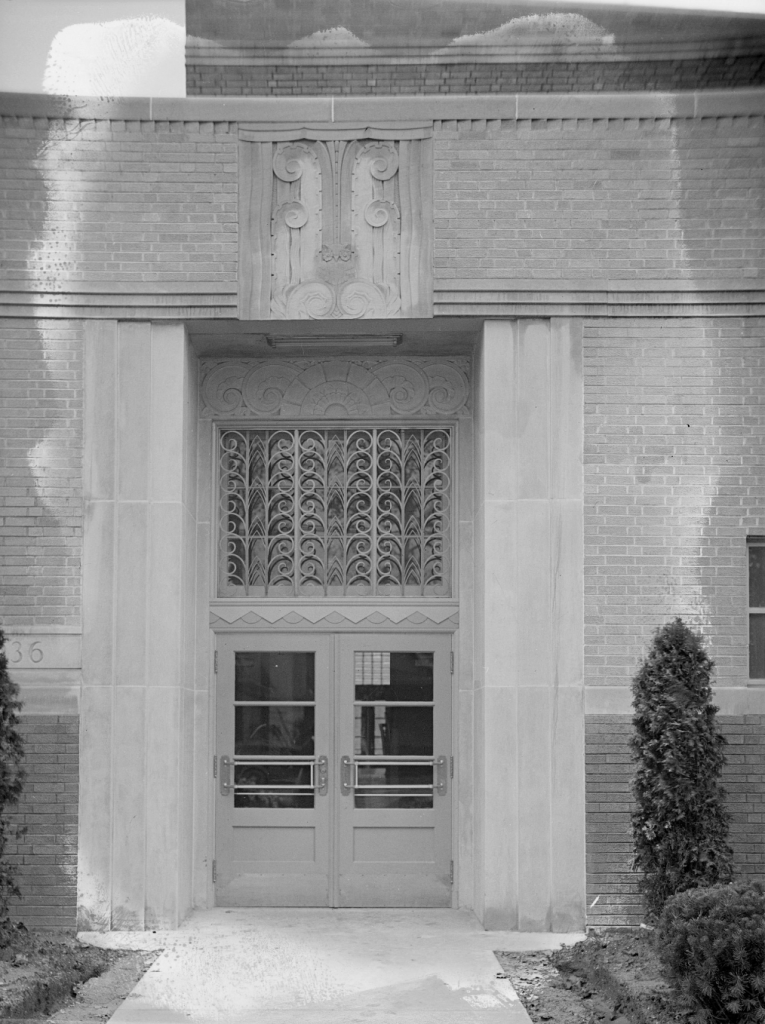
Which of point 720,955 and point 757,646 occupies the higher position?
point 757,646

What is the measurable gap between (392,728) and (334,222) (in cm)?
422

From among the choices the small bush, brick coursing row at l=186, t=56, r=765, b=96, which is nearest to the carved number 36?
brick coursing row at l=186, t=56, r=765, b=96

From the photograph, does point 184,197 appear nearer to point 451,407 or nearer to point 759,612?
point 451,407

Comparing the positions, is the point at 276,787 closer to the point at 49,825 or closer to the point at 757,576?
the point at 49,825

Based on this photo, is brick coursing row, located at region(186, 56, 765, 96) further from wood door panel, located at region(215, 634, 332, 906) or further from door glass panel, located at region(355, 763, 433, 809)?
door glass panel, located at region(355, 763, 433, 809)

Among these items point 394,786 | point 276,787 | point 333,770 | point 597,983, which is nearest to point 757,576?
point 394,786

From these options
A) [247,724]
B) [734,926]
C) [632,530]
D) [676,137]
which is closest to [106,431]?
[247,724]

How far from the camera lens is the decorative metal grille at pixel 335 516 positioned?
10805mm

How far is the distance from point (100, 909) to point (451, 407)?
4950mm

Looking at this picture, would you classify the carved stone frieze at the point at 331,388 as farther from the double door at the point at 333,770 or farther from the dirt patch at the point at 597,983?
the dirt patch at the point at 597,983

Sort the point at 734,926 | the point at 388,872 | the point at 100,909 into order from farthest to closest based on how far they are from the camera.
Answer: the point at 388,872 < the point at 100,909 < the point at 734,926

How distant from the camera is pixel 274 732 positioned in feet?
35.1

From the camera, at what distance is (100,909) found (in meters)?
9.70

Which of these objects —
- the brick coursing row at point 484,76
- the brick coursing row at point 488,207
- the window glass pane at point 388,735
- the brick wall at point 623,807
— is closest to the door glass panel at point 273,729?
the window glass pane at point 388,735
